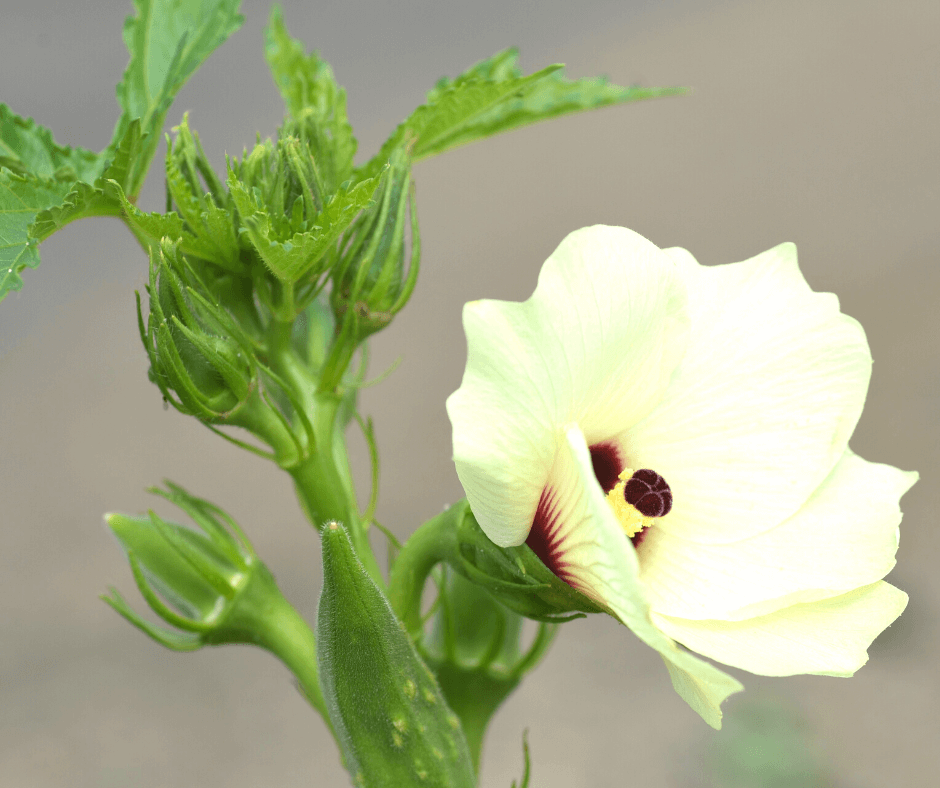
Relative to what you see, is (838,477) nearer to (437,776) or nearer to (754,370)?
(754,370)

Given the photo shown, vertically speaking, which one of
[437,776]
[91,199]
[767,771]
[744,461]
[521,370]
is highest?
[91,199]

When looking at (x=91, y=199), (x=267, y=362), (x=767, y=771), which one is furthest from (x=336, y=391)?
(x=767, y=771)

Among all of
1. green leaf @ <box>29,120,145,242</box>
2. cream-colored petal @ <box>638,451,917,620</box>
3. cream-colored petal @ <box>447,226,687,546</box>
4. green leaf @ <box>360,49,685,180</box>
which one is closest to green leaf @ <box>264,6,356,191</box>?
green leaf @ <box>360,49,685,180</box>

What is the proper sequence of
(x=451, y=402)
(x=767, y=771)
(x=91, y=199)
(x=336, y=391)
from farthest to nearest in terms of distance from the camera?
(x=767, y=771) → (x=336, y=391) → (x=91, y=199) → (x=451, y=402)

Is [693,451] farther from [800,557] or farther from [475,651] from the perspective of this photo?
[475,651]

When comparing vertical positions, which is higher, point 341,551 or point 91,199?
point 91,199

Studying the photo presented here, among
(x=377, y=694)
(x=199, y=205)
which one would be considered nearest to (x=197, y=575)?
(x=377, y=694)

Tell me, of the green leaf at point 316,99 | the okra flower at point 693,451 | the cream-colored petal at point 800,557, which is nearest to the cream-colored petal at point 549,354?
the okra flower at point 693,451

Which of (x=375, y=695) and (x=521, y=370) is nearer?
(x=521, y=370)
